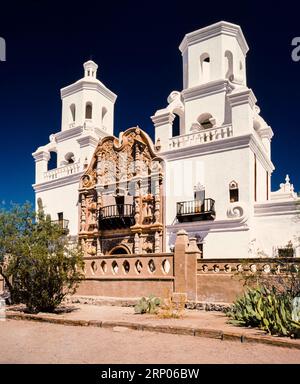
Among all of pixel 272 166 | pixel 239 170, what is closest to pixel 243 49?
pixel 272 166

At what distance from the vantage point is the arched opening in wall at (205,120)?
25239 mm

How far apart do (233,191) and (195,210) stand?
2.37 meters

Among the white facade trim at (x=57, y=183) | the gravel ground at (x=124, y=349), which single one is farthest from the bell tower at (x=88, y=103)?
the gravel ground at (x=124, y=349)

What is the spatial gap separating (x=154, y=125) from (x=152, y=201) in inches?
198

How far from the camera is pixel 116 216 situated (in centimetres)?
2497

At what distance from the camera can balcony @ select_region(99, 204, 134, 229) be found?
2484 centimetres

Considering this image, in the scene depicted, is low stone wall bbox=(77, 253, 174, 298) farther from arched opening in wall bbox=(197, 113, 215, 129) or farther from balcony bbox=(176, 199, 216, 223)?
arched opening in wall bbox=(197, 113, 215, 129)

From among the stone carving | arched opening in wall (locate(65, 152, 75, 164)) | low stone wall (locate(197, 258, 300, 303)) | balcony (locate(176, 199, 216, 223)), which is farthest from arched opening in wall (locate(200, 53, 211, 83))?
low stone wall (locate(197, 258, 300, 303))

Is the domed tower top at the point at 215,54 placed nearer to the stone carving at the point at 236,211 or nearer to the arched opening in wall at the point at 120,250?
the stone carving at the point at 236,211

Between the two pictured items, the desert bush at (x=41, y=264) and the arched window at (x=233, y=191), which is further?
the arched window at (x=233, y=191)

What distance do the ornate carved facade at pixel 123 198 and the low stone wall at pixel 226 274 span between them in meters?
9.26

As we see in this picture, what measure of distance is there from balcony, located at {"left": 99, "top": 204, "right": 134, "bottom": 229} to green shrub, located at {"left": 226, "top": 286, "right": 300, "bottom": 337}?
14923mm

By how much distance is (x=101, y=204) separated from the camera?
26.4 meters

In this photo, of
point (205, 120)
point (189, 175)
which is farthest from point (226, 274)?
point (205, 120)
